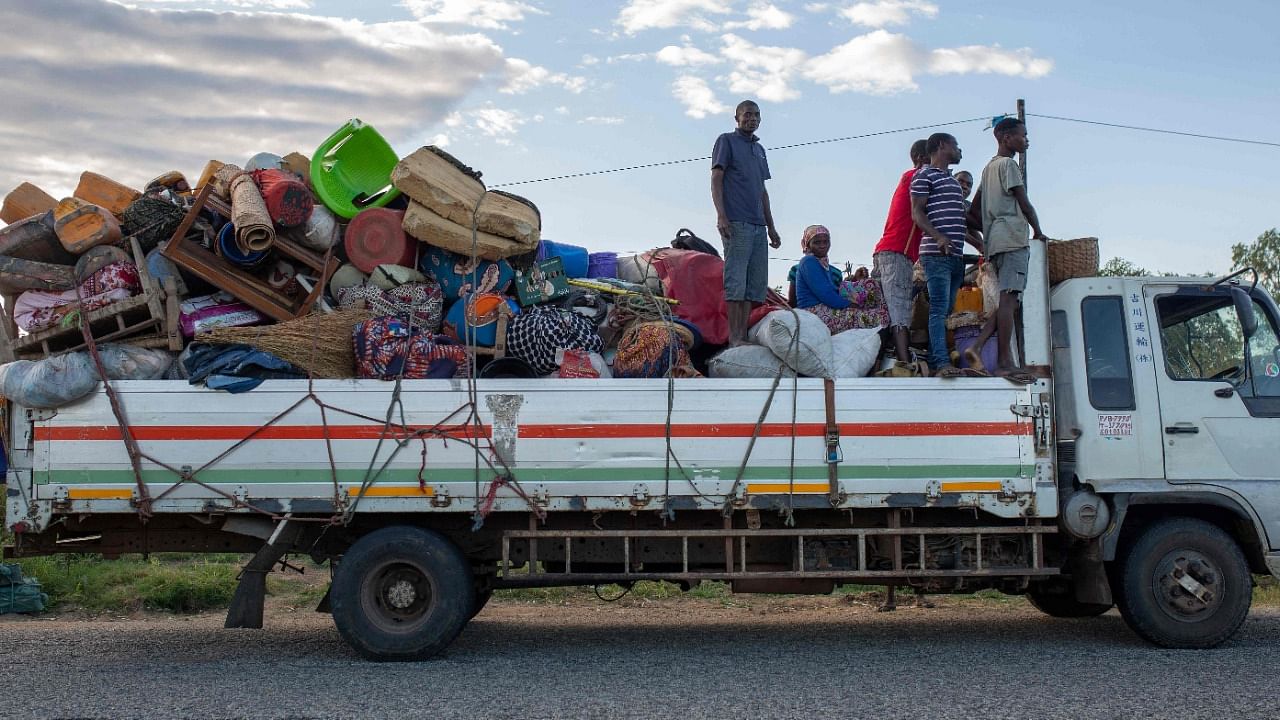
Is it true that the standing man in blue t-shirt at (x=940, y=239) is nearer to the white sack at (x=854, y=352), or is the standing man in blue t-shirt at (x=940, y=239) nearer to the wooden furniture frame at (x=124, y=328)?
the white sack at (x=854, y=352)

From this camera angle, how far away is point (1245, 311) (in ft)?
23.9

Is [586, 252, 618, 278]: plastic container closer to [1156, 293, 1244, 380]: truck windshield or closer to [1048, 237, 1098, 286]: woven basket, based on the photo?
[1048, 237, 1098, 286]: woven basket

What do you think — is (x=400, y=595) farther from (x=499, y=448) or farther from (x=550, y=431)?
(x=550, y=431)

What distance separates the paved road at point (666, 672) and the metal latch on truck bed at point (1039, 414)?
54.0 inches

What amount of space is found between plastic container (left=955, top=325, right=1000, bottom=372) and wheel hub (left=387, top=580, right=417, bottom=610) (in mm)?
3927

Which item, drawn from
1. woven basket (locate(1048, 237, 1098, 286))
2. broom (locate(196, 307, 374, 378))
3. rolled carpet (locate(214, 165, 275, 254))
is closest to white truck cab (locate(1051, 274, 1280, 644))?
woven basket (locate(1048, 237, 1098, 286))

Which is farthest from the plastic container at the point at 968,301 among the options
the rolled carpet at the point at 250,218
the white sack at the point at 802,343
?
the rolled carpet at the point at 250,218

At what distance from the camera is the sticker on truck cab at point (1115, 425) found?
7242 mm

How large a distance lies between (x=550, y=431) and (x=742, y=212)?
2.32 meters

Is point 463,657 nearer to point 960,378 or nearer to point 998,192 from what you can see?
point 960,378

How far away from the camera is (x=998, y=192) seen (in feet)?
25.3

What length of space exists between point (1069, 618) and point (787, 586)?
300 cm

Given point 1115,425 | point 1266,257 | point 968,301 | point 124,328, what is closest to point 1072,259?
point 968,301

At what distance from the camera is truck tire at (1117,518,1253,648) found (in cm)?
720
